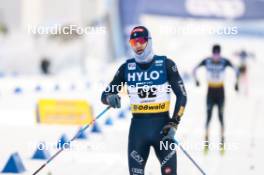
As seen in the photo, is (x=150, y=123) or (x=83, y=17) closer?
(x=150, y=123)

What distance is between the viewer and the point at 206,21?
82.8ft

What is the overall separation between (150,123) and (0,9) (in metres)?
46.0

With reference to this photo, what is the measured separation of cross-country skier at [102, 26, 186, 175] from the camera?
5.22 meters

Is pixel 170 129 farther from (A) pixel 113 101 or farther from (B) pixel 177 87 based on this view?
(A) pixel 113 101

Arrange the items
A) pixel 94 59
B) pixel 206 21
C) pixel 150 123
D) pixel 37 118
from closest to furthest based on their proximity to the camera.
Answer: pixel 150 123 < pixel 37 118 < pixel 206 21 < pixel 94 59

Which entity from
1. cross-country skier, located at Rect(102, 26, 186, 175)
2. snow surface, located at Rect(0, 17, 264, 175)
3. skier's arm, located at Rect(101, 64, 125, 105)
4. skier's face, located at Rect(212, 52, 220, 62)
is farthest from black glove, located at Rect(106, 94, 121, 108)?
skier's face, located at Rect(212, 52, 220, 62)

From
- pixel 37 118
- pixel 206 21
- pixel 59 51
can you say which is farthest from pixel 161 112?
pixel 59 51

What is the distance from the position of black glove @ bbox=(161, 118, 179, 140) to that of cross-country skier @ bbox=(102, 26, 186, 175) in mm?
53

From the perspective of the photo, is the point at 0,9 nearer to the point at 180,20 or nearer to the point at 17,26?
the point at 17,26

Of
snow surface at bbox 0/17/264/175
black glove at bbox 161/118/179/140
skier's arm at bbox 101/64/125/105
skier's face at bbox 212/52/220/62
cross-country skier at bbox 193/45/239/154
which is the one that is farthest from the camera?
cross-country skier at bbox 193/45/239/154

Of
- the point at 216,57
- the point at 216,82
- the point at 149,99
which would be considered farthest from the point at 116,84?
→ the point at 216,82

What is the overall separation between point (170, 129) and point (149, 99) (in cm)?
38

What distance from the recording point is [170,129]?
506cm

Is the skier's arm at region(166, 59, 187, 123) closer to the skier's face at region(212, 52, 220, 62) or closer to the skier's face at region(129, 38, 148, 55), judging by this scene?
the skier's face at region(129, 38, 148, 55)
